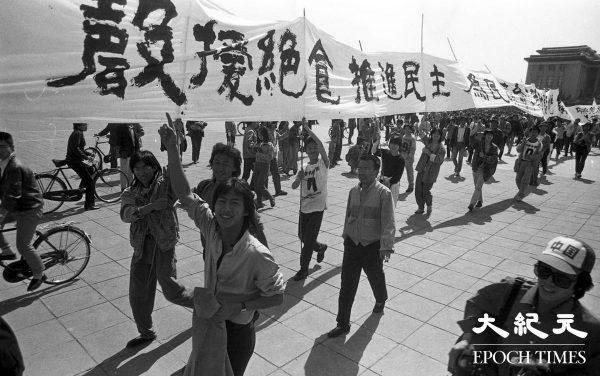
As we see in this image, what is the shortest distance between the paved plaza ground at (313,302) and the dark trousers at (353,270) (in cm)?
30

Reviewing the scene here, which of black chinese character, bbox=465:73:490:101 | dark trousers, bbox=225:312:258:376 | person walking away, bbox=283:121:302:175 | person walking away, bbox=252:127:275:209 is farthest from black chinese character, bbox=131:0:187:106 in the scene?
person walking away, bbox=283:121:302:175

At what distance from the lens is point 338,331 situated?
402 centimetres

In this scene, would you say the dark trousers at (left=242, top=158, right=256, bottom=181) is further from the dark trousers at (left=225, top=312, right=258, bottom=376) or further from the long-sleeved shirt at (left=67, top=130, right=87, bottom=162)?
the dark trousers at (left=225, top=312, right=258, bottom=376)

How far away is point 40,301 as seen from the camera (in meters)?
4.57

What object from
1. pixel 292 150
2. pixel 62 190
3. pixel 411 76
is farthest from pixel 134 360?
pixel 292 150

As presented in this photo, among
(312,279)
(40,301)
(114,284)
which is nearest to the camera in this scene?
(40,301)

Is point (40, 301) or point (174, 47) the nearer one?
point (174, 47)

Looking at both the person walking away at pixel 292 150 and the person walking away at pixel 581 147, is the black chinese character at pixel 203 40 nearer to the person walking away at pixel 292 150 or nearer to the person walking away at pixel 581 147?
the person walking away at pixel 292 150

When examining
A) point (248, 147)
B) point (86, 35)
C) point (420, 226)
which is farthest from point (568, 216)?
point (86, 35)

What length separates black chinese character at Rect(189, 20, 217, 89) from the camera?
9.74ft

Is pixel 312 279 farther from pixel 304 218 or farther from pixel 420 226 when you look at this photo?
pixel 420 226

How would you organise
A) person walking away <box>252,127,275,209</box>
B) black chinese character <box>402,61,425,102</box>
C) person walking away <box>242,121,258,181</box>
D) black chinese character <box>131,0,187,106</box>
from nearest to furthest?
black chinese character <box>131,0,187,106</box>
black chinese character <box>402,61,425,102</box>
person walking away <box>252,127,275,209</box>
person walking away <box>242,121,258,181</box>

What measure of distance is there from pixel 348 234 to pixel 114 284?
3172 mm

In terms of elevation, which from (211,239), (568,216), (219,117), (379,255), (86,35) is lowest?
(568,216)
